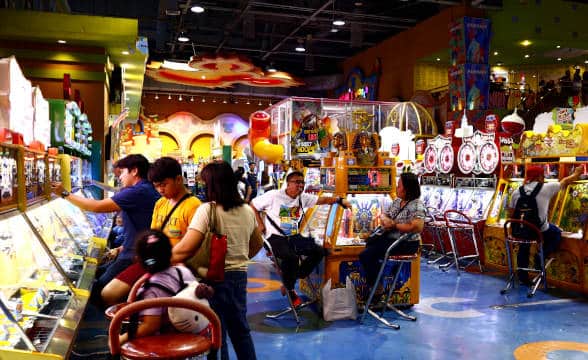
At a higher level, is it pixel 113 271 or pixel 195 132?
pixel 195 132

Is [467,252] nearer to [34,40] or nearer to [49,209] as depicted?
[49,209]

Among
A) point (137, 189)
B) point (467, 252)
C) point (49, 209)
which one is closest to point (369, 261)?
point (137, 189)

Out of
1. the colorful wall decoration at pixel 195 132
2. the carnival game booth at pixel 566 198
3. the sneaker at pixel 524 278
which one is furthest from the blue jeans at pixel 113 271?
the colorful wall decoration at pixel 195 132

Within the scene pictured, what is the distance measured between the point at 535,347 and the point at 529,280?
8.71 feet

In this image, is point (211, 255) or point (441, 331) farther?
point (441, 331)

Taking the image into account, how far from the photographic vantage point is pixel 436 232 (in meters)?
8.97

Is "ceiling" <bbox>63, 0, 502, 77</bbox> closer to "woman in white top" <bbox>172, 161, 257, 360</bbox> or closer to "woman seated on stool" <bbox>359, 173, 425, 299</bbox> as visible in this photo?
"woman seated on stool" <bbox>359, 173, 425, 299</bbox>

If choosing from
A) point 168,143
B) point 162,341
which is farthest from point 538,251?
point 168,143

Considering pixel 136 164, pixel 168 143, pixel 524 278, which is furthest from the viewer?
pixel 168 143

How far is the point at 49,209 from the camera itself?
12.7 ft

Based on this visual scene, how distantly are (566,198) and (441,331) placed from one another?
119 inches

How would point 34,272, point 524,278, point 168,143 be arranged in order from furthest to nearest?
point 168,143 < point 524,278 < point 34,272

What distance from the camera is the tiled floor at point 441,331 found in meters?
4.30

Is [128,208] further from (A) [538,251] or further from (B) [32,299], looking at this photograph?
(A) [538,251]
